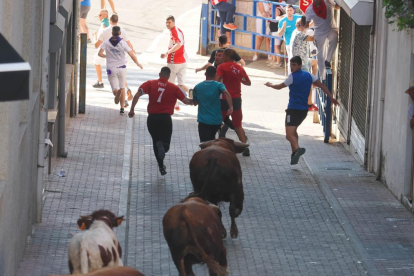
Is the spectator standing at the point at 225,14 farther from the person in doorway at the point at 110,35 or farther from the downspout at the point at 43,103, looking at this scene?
the downspout at the point at 43,103

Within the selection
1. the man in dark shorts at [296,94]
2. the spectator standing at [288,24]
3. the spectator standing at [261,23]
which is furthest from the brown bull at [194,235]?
the spectator standing at [261,23]

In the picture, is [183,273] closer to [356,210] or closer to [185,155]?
[356,210]

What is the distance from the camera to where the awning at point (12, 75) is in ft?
17.2

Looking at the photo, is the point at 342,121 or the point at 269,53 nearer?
the point at 342,121

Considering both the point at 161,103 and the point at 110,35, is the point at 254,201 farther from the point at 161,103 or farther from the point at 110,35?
the point at 110,35

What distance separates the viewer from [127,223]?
12688mm

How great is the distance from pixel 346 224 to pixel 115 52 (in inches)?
348

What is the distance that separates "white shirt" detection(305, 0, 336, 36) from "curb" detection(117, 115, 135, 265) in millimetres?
4281

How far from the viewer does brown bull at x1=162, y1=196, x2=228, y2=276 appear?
352 inches

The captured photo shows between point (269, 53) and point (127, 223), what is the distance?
15915 millimetres

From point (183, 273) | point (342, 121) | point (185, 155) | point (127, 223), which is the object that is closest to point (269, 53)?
point (342, 121)

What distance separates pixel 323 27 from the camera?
62.7 feet

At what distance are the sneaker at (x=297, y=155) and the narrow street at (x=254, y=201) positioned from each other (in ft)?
0.69

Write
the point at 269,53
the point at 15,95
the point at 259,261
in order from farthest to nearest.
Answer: the point at 269,53 < the point at 259,261 < the point at 15,95
